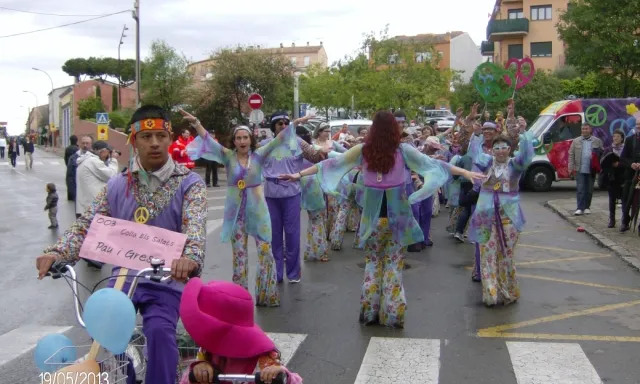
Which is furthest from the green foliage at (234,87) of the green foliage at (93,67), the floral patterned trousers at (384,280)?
the green foliage at (93,67)

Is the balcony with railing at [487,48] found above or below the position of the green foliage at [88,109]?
above

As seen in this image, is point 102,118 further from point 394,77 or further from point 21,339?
point 21,339

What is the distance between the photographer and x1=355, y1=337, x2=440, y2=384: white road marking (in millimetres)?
5293

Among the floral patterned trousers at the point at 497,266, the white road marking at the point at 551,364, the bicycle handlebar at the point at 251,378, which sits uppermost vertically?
the bicycle handlebar at the point at 251,378

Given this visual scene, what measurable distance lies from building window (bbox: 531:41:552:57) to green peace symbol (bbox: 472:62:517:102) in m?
44.9

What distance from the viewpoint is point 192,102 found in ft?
112

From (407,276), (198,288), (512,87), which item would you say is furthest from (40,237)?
(198,288)

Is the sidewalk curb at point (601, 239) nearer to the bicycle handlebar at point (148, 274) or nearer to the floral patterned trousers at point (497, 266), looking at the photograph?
the floral patterned trousers at point (497, 266)

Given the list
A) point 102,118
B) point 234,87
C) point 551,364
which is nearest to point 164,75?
point 234,87

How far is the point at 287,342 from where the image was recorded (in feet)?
20.4

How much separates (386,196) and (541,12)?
169 ft

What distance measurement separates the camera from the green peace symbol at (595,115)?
19.3 m

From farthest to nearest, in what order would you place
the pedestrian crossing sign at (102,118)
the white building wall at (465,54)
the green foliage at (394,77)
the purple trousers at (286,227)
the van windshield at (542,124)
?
the white building wall at (465,54)
the green foliage at (394,77)
the pedestrian crossing sign at (102,118)
the van windshield at (542,124)
the purple trousers at (286,227)

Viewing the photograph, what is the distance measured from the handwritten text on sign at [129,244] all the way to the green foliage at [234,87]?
3001cm
